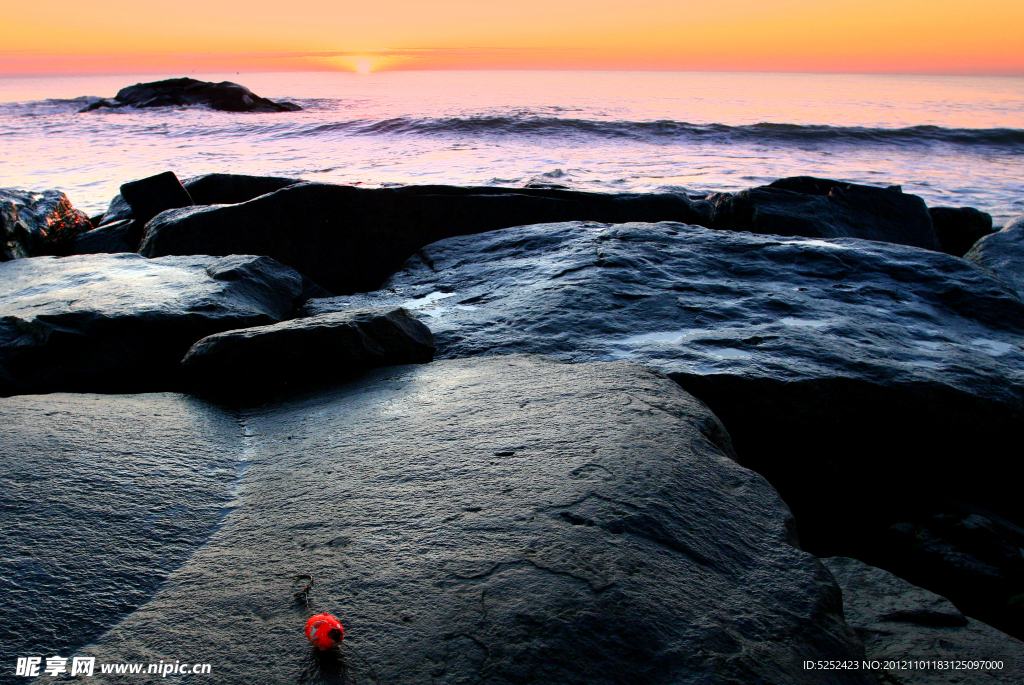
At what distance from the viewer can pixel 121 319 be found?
2830mm

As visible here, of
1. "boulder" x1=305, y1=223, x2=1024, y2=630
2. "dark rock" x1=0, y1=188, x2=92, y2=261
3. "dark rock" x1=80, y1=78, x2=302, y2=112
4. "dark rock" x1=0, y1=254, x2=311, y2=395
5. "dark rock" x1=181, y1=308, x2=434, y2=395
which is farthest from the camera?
"dark rock" x1=80, y1=78, x2=302, y2=112

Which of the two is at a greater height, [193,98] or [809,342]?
[193,98]

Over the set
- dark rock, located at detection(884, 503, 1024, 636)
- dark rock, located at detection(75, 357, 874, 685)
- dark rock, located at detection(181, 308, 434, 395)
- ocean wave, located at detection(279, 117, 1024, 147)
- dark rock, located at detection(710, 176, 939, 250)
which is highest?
ocean wave, located at detection(279, 117, 1024, 147)

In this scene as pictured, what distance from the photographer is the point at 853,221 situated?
575 cm

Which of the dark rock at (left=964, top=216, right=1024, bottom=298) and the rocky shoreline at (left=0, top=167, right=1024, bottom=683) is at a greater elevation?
the dark rock at (left=964, top=216, right=1024, bottom=298)

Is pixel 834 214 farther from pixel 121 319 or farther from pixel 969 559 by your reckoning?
pixel 121 319

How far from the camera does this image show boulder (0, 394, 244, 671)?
1295 mm

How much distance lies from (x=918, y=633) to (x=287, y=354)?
208 cm

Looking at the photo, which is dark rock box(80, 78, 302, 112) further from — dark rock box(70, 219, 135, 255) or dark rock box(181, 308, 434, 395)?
dark rock box(181, 308, 434, 395)

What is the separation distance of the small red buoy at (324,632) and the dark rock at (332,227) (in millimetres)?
3731

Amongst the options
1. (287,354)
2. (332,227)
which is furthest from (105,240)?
(287,354)

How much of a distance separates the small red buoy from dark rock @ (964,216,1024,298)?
492 centimetres

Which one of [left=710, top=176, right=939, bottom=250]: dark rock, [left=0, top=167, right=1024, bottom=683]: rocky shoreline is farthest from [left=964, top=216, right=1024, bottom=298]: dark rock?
[left=710, top=176, right=939, bottom=250]: dark rock

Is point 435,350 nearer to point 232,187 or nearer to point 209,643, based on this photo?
point 209,643
